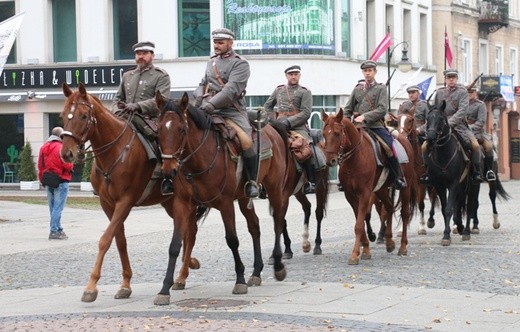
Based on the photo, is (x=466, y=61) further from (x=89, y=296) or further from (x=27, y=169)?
(x=89, y=296)

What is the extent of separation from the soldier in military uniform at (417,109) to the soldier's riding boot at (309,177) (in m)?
3.90

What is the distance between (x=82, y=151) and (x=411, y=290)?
13.0 ft

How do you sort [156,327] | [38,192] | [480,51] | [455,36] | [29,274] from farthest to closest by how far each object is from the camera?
[480,51] → [455,36] → [38,192] → [29,274] → [156,327]

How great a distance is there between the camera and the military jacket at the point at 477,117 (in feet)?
78.4

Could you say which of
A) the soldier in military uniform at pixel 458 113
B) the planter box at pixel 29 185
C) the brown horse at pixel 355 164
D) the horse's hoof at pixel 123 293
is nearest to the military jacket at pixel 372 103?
the brown horse at pixel 355 164

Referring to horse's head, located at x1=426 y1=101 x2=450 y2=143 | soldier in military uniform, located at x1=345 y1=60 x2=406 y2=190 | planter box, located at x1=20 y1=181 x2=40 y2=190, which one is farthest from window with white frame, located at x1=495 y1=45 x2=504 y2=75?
soldier in military uniform, located at x1=345 y1=60 x2=406 y2=190

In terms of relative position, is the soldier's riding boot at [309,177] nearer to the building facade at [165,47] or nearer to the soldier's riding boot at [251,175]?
the soldier's riding boot at [251,175]

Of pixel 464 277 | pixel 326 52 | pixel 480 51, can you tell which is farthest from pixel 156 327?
pixel 480 51

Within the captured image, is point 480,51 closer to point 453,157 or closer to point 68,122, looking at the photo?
point 453,157

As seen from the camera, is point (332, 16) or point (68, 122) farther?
point (332, 16)

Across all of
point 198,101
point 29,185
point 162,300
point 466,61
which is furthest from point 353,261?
point 466,61

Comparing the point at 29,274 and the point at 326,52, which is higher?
the point at 326,52

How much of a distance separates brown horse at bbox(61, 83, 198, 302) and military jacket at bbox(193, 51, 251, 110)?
1.10 metres

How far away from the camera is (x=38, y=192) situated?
153 ft
